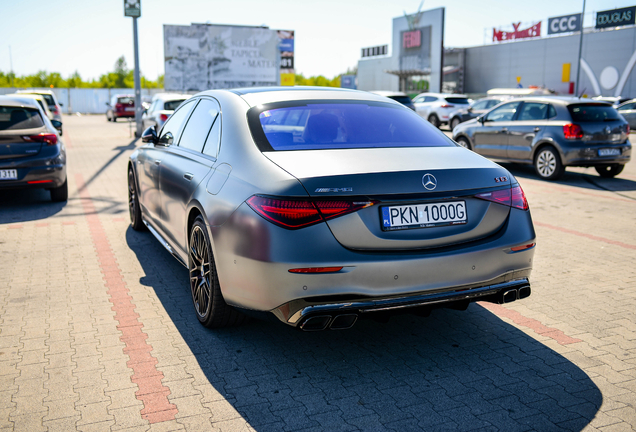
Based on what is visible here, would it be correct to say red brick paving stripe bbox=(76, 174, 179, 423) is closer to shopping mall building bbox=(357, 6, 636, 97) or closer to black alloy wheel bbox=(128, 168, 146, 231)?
black alloy wheel bbox=(128, 168, 146, 231)

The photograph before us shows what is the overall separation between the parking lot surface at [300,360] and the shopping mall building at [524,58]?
46.1m

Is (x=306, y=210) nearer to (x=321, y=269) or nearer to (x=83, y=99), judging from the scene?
(x=321, y=269)

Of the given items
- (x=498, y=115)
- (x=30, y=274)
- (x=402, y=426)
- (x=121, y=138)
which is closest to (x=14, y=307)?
(x=30, y=274)

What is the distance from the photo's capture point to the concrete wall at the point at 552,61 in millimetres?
44906

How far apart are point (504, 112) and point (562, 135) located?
1882 mm

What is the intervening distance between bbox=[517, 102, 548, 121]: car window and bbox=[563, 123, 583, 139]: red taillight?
26.6 inches

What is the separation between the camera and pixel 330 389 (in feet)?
10.5

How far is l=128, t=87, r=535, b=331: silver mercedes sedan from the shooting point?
10.1ft

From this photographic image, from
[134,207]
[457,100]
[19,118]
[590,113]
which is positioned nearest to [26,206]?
[19,118]

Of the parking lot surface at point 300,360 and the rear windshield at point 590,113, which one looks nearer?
the parking lot surface at point 300,360

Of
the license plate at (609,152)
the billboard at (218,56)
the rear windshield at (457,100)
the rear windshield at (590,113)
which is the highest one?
the billboard at (218,56)

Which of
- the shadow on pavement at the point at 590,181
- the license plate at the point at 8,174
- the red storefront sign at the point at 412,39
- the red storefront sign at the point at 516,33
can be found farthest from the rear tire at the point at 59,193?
the red storefront sign at the point at 516,33

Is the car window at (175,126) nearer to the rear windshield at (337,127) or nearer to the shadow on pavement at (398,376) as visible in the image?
the rear windshield at (337,127)

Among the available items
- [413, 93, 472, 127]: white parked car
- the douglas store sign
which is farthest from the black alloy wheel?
the douglas store sign
